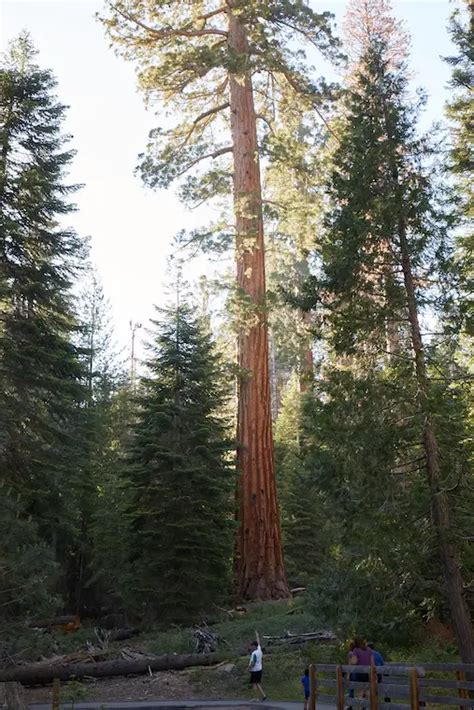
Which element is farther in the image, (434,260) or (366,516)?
(434,260)

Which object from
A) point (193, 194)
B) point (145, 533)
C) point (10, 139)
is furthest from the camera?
point (193, 194)

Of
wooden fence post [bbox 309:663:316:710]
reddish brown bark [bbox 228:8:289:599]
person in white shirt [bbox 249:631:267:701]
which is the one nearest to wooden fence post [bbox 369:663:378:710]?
wooden fence post [bbox 309:663:316:710]

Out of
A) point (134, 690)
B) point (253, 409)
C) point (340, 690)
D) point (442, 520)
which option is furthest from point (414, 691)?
point (253, 409)

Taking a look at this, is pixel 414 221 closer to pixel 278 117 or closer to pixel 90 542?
pixel 278 117

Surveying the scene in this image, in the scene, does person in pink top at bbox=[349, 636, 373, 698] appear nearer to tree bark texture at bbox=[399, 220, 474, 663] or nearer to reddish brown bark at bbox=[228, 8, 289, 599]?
tree bark texture at bbox=[399, 220, 474, 663]

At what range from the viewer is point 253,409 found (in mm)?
20375

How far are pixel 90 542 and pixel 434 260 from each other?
19056mm

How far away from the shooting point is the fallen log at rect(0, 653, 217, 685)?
14531mm

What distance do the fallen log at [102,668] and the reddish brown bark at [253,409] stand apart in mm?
4419

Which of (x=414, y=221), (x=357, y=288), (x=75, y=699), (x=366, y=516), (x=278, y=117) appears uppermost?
(x=278, y=117)

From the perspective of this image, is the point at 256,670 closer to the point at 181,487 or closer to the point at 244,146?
the point at 181,487

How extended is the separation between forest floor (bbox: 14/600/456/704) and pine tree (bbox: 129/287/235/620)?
5.36 feet

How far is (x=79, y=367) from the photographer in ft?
64.4

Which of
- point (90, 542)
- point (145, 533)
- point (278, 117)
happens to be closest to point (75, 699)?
point (145, 533)
